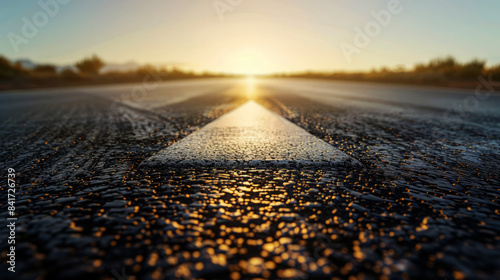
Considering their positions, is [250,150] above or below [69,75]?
above

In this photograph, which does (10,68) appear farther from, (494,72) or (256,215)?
(494,72)

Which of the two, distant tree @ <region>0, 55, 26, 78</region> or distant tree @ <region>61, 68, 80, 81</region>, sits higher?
distant tree @ <region>0, 55, 26, 78</region>

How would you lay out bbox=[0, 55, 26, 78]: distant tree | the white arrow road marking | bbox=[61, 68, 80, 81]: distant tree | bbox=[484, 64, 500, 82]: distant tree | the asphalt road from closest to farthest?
the asphalt road, the white arrow road marking, bbox=[484, 64, 500, 82]: distant tree, bbox=[0, 55, 26, 78]: distant tree, bbox=[61, 68, 80, 81]: distant tree

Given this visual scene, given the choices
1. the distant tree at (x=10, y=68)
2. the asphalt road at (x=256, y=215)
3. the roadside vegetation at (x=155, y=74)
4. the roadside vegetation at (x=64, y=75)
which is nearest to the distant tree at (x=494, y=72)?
the roadside vegetation at (x=155, y=74)

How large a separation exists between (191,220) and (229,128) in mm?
A: 4215

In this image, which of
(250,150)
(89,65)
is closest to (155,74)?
(89,65)

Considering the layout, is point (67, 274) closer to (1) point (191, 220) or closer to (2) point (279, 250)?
(1) point (191, 220)

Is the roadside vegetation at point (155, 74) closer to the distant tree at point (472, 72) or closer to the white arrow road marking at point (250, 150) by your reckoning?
the distant tree at point (472, 72)

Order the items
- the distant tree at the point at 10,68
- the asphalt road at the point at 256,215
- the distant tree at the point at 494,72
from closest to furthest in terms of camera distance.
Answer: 1. the asphalt road at the point at 256,215
2. the distant tree at the point at 494,72
3. the distant tree at the point at 10,68

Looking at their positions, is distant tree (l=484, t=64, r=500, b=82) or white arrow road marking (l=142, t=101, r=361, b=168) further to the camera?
distant tree (l=484, t=64, r=500, b=82)

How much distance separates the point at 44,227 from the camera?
2.50m

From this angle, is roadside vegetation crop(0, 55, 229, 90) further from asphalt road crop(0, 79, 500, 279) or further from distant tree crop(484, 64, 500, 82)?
distant tree crop(484, 64, 500, 82)

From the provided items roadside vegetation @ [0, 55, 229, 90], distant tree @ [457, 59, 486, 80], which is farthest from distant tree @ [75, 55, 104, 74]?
distant tree @ [457, 59, 486, 80]

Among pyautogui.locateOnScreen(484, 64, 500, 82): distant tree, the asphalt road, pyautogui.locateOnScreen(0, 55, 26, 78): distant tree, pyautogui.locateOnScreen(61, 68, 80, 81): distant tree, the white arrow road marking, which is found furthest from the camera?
pyautogui.locateOnScreen(61, 68, 80, 81): distant tree
